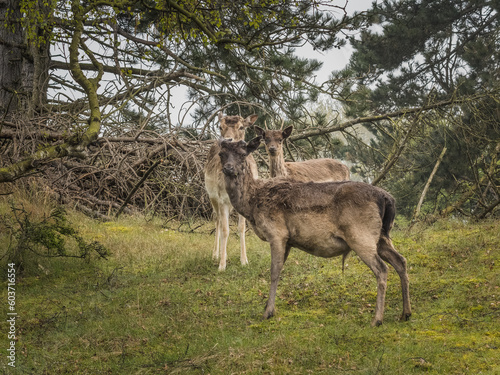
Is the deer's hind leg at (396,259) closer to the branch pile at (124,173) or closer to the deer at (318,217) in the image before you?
the deer at (318,217)

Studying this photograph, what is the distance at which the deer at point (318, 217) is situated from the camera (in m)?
6.90

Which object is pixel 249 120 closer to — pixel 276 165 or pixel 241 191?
pixel 276 165

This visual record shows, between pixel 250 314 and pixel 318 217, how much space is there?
1544 mm

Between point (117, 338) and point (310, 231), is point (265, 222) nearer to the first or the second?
point (310, 231)

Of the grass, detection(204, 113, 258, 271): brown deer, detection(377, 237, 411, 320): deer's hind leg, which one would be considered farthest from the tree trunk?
detection(377, 237, 411, 320): deer's hind leg

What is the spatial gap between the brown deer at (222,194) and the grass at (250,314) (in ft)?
0.99

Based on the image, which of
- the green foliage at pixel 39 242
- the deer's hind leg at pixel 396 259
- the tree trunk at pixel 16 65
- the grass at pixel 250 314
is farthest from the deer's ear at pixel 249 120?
the tree trunk at pixel 16 65

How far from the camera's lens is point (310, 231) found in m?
7.19

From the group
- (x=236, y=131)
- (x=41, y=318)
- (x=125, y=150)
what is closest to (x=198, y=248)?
(x=236, y=131)

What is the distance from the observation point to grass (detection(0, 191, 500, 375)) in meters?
5.71

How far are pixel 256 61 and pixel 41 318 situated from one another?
34.3 feet

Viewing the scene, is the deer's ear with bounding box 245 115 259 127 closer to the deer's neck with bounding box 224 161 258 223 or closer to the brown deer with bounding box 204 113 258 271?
the brown deer with bounding box 204 113 258 271

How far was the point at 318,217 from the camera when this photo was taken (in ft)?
23.5

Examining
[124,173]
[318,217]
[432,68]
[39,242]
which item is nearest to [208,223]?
[124,173]
